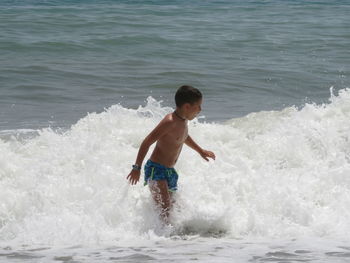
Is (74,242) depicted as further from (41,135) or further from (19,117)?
(19,117)

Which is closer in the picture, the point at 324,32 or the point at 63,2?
the point at 324,32

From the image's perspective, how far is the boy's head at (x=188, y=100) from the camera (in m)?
5.46

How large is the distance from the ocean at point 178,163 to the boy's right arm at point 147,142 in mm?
493

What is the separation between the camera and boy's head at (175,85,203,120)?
17.9 feet

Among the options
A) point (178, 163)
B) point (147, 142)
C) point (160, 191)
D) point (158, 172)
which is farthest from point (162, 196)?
point (178, 163)

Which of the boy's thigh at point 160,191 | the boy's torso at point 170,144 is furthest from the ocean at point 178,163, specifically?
the boy's torso at point 170,144

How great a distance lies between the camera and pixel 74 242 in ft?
17.8

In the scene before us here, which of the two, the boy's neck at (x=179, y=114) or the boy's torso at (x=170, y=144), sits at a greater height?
the boy's neck at (x=179, y=114)

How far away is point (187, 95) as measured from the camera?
18.0 feet

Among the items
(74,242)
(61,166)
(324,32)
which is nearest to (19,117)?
(61,166)

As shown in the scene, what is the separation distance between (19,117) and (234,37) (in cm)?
930

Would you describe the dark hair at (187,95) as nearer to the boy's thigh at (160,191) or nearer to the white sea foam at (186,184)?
the boy's thigh at (160,191)

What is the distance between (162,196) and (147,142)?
0.46 m

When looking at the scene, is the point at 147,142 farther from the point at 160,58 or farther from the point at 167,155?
the point at 160,58
